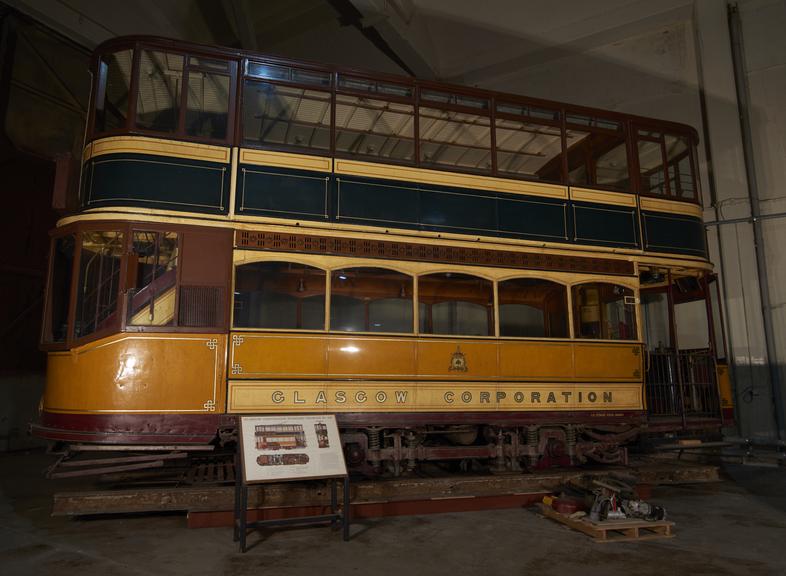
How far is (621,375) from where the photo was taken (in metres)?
7.29

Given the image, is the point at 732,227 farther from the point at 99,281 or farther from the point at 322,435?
the point at 99,281

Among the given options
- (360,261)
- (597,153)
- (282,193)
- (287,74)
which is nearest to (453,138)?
(597,153)

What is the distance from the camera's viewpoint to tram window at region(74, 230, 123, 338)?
18.9ft

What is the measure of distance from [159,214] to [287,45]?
10.4 metres

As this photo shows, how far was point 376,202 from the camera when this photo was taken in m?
6.64

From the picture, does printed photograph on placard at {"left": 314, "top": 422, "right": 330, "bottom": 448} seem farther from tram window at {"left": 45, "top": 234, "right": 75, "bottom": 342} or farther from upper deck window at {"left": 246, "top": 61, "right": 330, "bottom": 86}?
upper deck window at {"left": 246, "top": 61, "right": 330, "bottom": 86}

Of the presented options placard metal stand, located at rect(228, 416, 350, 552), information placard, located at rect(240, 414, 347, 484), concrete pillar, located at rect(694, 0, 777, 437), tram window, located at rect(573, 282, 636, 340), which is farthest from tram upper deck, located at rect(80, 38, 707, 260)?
concrete pillar, located at rect(694, 0, 777, 437)

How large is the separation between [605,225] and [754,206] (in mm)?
5319

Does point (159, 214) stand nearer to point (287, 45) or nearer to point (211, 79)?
point (211, 79)

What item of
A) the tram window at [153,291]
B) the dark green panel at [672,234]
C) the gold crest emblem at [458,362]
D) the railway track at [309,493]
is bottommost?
the railway track at [309,493]

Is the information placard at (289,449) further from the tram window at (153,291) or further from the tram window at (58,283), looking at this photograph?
the tram window at (58,283)

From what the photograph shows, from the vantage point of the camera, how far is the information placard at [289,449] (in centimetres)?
470

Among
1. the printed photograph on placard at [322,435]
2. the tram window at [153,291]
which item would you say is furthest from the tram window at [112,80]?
the printed photograph on placard at [322,435]

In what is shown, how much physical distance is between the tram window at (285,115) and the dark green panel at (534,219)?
2530 mm
